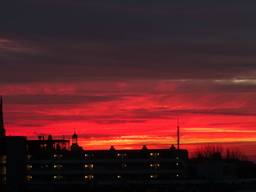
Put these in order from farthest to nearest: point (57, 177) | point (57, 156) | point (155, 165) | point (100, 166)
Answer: point (155, 165), point (100, 166), point (57, 156), point (57, 177)

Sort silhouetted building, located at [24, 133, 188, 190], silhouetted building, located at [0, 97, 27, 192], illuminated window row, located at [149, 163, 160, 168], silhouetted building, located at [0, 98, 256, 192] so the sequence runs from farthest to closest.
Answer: illuminated window row, located at [149, 163, 160, 168], silhouetted building, located at [24, 133, 188, 190], silhouetted building, located at [0, 98, 256, 192], silhouetted building, located at [0, 97, 27, 192]

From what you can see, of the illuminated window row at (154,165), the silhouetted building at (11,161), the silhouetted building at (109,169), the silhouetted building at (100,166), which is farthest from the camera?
the illuminated window row at (154,165)

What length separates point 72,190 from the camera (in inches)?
5320

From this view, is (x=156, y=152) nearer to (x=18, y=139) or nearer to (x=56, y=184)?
(x=56, y=184)

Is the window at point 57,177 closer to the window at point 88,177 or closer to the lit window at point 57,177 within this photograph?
the lit window at point 57,177

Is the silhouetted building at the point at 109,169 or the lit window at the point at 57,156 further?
the lit window at the point at 57,156

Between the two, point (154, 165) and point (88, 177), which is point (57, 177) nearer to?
point (88, 177)

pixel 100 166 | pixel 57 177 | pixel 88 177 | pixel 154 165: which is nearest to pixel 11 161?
pixel 57 177

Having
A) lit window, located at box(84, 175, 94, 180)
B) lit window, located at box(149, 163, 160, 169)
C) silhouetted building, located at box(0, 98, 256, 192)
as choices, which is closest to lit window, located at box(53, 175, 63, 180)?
silhouetted building, located at box(0, 98, 256, 192)

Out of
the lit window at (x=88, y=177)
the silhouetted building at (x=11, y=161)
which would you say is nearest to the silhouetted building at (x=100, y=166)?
the lit window at (x=88, y=177)

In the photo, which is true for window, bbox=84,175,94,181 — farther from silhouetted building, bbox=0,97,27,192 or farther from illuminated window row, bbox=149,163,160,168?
silhouetted building, bbox=0,97,27,192

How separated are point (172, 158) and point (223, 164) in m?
16.9

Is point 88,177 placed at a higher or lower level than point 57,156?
lower

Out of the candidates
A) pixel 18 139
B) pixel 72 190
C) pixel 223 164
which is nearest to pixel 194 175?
pixel 223 164
